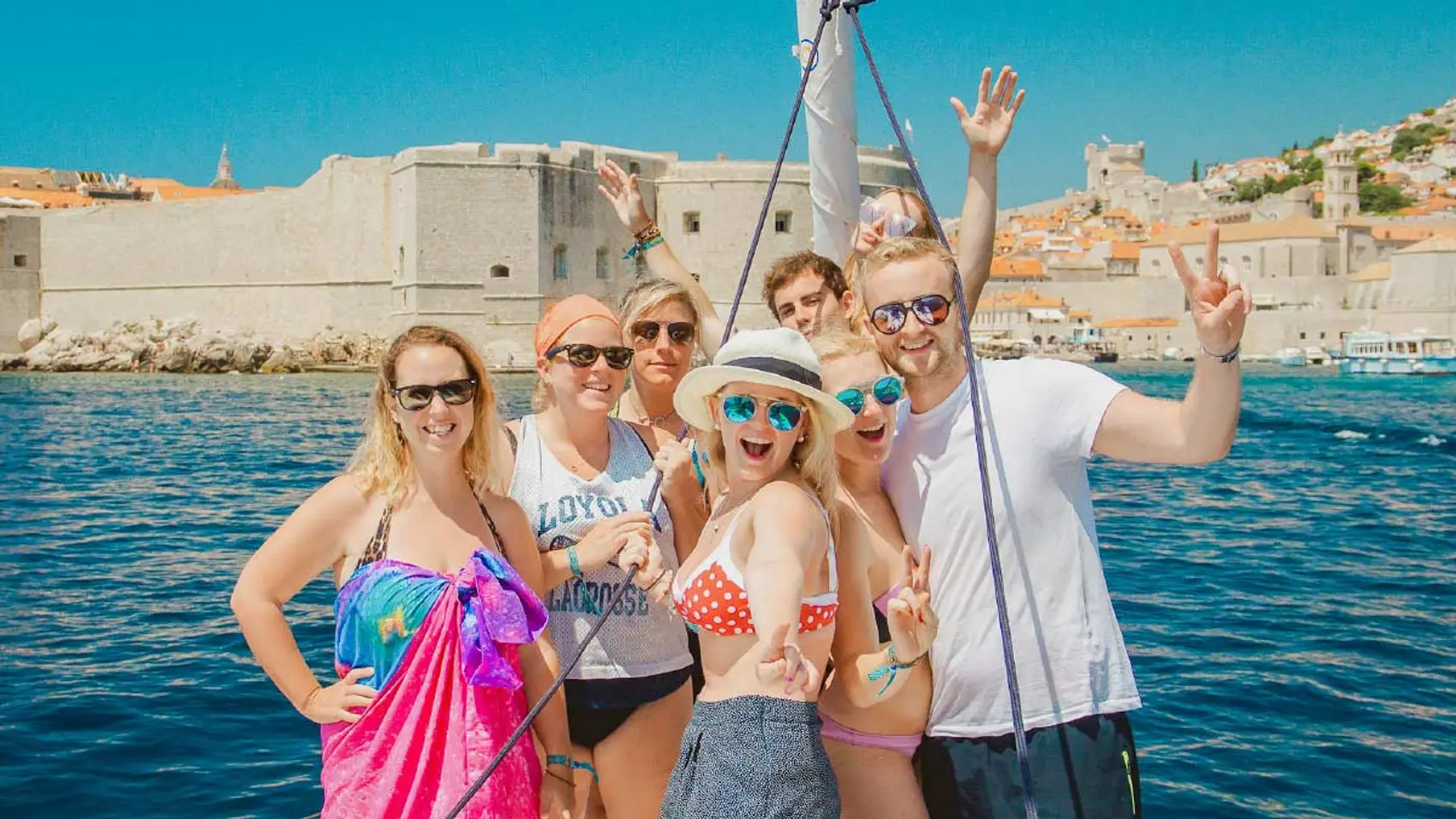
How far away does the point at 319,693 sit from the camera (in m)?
1.88

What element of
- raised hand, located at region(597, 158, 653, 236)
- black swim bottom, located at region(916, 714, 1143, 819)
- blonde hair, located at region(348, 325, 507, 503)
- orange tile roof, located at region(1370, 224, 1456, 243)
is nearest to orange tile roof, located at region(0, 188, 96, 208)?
raised hand, located at region(597, 158, 653, 236)

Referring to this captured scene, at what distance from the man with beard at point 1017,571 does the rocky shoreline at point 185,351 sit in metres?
26.2

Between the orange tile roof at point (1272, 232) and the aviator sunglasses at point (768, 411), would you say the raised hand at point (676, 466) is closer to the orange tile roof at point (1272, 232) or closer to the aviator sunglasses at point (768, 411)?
the aviator sunglasses at point (768, 411)

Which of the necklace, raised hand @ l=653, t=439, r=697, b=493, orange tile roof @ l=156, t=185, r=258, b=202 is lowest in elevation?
raised hand @ l=653, t=439, r=697, b=493

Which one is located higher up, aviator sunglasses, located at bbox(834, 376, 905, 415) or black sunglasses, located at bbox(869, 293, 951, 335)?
black sunglasses, located at bbox(869, 293, 951, 335)

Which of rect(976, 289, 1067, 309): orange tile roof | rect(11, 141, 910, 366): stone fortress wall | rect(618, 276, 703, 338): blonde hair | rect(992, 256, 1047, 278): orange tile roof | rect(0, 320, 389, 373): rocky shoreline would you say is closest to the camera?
rect(618, 276, 703, 338): blonde hair

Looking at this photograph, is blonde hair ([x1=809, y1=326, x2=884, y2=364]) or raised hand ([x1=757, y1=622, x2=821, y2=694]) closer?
raised hand ([x1=757, y1=622, x2=821, y2=694])

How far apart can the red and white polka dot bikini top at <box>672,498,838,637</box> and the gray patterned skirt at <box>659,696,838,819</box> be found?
10 centimetres

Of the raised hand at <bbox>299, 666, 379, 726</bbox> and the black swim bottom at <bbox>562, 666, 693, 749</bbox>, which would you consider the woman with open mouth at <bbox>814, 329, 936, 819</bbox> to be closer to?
the black swim bottom at <bbox>562, 666, 693, 749</bbox>

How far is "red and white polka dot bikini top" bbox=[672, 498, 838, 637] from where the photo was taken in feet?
5.39

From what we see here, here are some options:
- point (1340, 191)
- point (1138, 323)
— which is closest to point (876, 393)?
point (1138, 323)

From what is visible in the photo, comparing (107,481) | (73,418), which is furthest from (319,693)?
(73,418)

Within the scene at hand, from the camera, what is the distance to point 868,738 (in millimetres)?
1904

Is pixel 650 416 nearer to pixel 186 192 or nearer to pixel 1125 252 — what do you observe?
pixel 186 192
